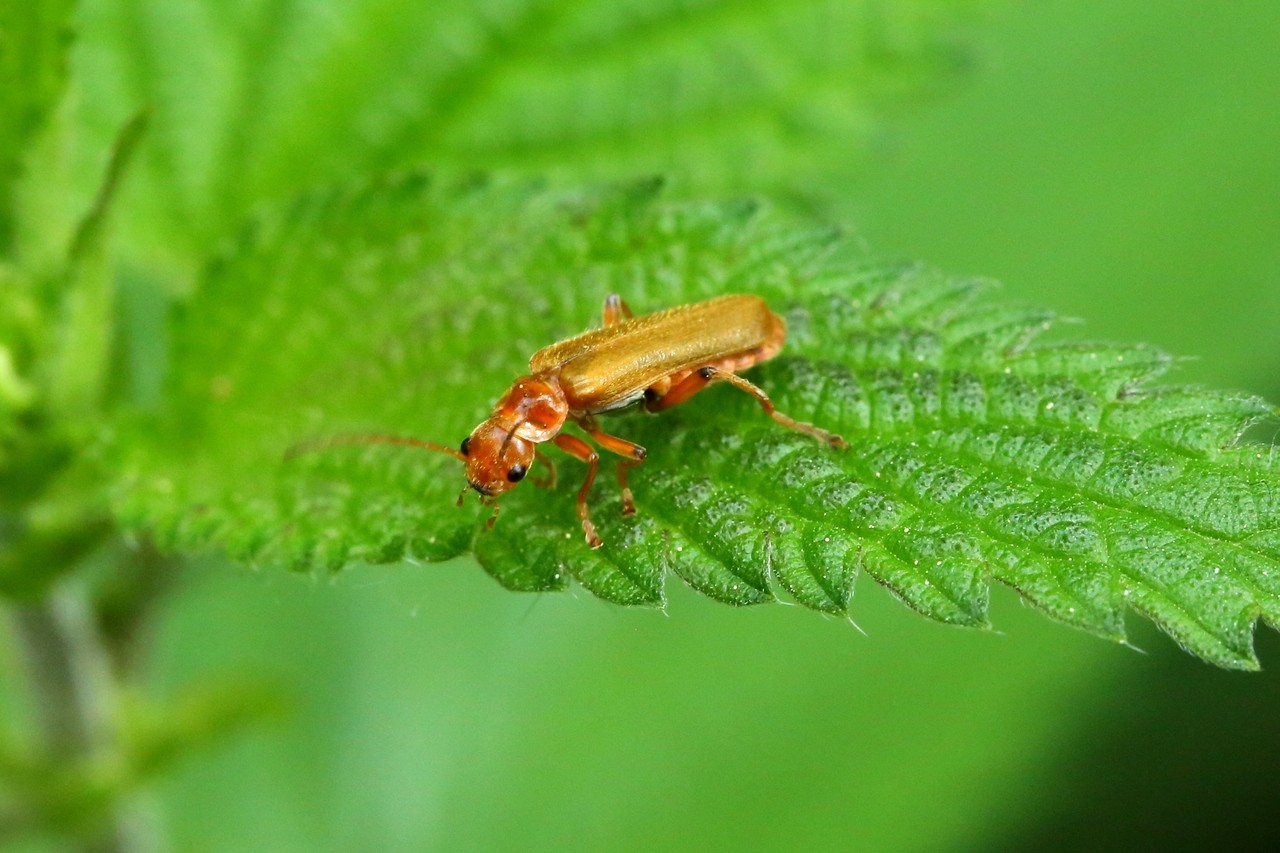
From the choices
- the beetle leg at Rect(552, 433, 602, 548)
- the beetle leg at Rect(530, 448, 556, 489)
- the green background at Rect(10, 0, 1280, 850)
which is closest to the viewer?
the beetle leg at Rect(552, 433, 602, 548)

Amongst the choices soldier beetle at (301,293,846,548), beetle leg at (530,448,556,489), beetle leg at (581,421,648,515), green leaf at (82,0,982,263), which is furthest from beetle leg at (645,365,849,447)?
green leaf at (82,0,982,263)

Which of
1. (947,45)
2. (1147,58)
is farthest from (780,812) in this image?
(1147,58)

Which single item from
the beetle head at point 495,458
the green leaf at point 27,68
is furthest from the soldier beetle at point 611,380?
the green leaf at point 27,68

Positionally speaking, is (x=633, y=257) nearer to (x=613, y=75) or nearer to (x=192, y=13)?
(x=613, y=75)

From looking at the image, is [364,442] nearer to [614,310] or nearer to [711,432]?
[614,310]

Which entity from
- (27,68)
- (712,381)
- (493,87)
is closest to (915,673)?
(712,381)

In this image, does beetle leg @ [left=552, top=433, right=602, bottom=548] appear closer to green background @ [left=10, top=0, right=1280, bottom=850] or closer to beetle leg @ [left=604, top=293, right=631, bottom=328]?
beetle leg @ [left=604, top=293, right=631, bottom=328]
